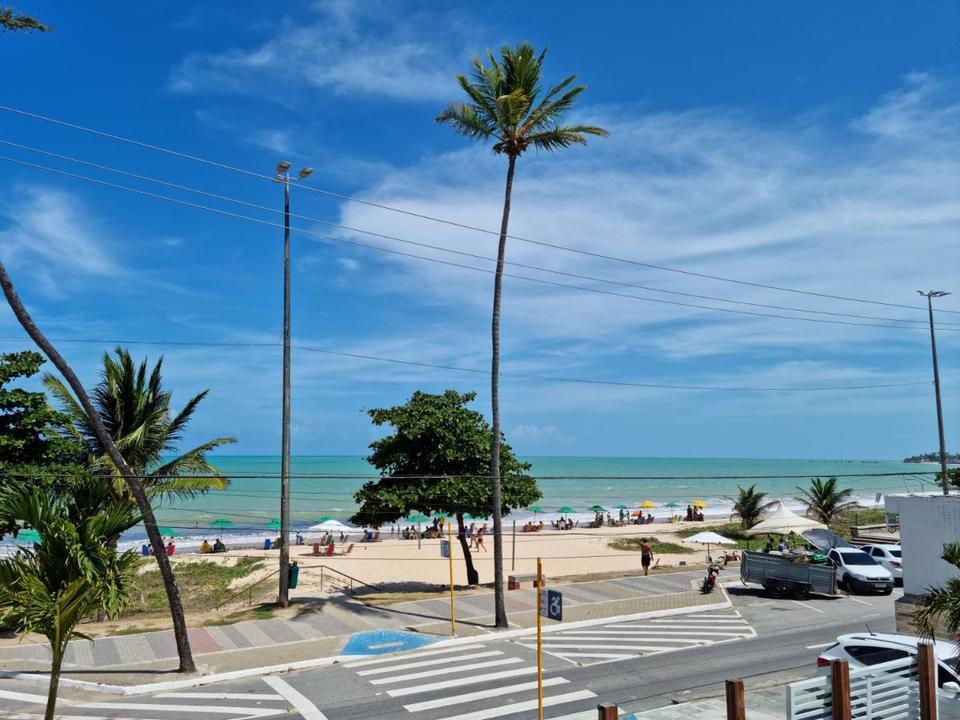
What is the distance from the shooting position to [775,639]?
22.2m

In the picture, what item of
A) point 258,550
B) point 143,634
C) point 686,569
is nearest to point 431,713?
point 143,634

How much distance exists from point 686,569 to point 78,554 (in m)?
29.2

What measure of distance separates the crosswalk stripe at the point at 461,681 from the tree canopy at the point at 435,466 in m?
8.48

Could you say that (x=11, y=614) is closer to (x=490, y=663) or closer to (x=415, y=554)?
(x=490, y=663)

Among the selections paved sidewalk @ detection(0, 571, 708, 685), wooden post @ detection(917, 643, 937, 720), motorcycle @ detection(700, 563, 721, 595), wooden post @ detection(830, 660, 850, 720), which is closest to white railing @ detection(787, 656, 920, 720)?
wooden post @ detection(830, 660, 850, 720)

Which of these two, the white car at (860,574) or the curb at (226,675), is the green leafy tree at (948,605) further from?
the white car at (860,574)

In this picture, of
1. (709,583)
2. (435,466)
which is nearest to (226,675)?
(435,466)

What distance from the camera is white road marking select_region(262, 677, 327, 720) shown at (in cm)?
1555

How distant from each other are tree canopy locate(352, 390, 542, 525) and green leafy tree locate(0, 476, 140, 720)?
13629 millimetres

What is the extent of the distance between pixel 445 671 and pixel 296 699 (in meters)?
3.86

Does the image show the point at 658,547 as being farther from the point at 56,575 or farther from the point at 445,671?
the point at 56,575

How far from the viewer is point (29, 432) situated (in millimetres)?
22734

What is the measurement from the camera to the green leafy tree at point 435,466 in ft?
88.3

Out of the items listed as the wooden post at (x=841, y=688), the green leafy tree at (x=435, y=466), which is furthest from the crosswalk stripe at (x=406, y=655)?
the wooden post at (x=841, y=688)
